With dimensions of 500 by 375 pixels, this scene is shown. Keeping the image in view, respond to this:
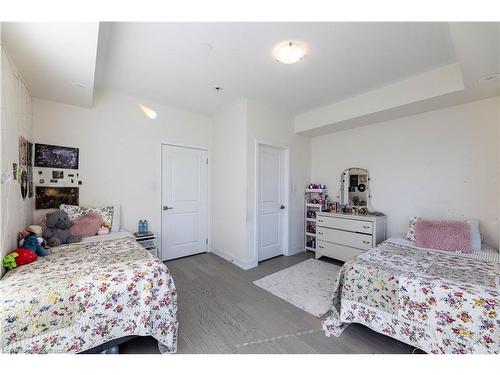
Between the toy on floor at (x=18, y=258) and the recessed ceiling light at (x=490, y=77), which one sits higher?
the recessed ceiling light at (x=490, y=77)

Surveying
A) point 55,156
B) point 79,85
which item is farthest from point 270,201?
point 55,156

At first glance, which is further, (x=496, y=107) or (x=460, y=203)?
(x=460, y=203)

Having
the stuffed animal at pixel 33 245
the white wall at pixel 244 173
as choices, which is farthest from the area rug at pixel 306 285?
the stuffed animal at pixel 33 245

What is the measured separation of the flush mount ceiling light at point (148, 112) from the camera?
3.15 m

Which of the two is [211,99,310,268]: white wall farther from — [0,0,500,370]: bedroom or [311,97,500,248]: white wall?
[311,97,500,248]: white wall

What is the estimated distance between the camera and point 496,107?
240cm

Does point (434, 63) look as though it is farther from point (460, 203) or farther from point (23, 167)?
point (23, 167)

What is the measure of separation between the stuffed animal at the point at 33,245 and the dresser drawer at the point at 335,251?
3.40 meters

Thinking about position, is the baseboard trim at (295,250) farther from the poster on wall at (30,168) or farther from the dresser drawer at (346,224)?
the poster on wall at (30,168)

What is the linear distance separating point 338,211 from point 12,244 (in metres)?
3.89
